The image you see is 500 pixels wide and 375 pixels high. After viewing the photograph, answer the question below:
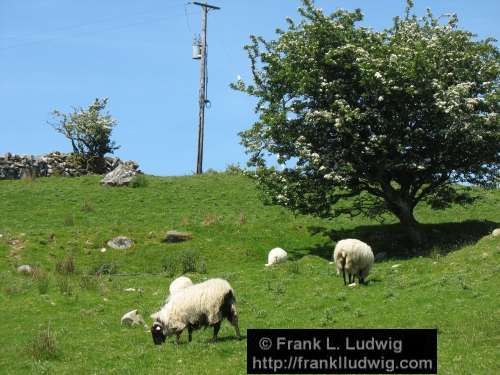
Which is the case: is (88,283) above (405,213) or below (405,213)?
below

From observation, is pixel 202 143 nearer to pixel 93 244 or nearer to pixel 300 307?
pixel 93 244

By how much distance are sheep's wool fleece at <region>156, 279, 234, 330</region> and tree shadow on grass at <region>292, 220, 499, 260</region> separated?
16.1m

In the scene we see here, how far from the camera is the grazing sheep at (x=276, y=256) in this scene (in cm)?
3311

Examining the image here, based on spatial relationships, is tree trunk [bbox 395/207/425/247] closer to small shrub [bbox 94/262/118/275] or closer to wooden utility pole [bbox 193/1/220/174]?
small shrub [bbox 94/262/118/275]

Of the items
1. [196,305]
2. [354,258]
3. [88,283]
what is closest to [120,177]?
[88,283]

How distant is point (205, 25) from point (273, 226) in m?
29.0

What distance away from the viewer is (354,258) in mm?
24531

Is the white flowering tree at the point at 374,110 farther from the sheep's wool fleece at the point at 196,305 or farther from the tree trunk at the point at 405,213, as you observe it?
the sheep's wool fleece at the point at 196,305

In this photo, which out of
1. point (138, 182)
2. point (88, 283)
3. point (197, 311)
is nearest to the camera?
point (197, 311)

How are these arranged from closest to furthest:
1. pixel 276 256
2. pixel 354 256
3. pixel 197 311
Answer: pixel 197 311 → pixel 354 256 → pixel 276 256

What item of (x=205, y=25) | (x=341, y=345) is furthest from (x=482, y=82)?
(x=205, y=25)

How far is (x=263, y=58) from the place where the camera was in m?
35.9

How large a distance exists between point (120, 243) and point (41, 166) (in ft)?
82.0

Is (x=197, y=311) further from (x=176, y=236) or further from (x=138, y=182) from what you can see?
(x=138, y=182)
